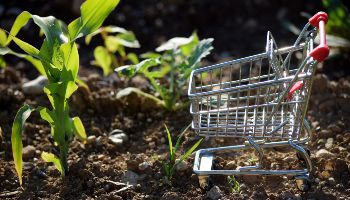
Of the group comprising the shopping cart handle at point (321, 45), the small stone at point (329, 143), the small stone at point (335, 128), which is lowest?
the small stone at point (329, 143)

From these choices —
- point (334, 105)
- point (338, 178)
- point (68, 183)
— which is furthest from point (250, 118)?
point (68, 183)

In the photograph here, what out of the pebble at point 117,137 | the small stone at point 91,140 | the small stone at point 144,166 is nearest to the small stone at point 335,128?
the small stone at point 144,166

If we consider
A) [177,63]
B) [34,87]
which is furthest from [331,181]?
[34,87]

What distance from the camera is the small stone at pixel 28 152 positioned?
3.25 meters

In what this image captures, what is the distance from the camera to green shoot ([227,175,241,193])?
113 inches

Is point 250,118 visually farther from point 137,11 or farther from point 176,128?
point 137,11

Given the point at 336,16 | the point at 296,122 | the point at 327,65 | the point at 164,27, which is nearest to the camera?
the point at 296,122

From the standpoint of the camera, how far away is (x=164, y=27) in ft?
15.8

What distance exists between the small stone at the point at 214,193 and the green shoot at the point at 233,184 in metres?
0.07

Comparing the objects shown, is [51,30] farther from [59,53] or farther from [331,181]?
[331,181]

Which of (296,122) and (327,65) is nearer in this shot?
(296,122)

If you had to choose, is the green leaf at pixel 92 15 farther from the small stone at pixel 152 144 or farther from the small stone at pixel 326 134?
the small stone at pixel 326 134

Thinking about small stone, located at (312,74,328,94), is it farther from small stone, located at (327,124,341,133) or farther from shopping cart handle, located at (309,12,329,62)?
shopping cart handle, located at (309,12,329,62)

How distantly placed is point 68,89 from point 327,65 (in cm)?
216
